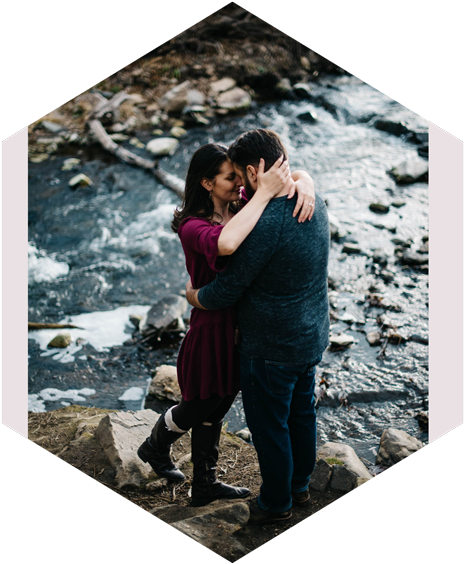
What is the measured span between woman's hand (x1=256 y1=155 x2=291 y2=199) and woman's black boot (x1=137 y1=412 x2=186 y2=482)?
48.0 inches

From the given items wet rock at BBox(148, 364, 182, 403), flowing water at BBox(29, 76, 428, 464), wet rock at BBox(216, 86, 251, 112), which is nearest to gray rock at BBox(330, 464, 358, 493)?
flowing water at BBox(29, 76, 428, 464)

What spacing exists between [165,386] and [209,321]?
61.7 inches

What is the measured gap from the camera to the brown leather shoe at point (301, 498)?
8.13ft

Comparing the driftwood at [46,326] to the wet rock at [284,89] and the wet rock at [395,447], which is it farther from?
the wet rock at [284,89]

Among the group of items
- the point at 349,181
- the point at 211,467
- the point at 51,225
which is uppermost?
the point at 211,467

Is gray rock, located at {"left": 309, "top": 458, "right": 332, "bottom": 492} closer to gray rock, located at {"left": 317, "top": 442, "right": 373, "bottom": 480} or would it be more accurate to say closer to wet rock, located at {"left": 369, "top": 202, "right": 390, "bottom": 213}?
gray rock, located at {"left": 317, "top": 442, "right": 373, "bottom": 480}

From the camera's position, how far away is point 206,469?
2.52 meters

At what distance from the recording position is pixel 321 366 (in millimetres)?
3918

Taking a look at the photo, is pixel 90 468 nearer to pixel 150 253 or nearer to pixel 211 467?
pixel 211 467

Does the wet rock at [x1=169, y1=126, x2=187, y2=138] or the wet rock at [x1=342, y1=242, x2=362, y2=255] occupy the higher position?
the wet rock at [x1=342, y1=242, x2=362, y2=255]

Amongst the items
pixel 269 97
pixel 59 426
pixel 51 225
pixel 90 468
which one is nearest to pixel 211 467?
pixel 90 468

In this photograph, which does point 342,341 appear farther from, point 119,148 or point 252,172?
point 119,148

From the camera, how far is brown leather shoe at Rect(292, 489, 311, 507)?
2.48 m

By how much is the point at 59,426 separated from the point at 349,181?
4.92 metres
